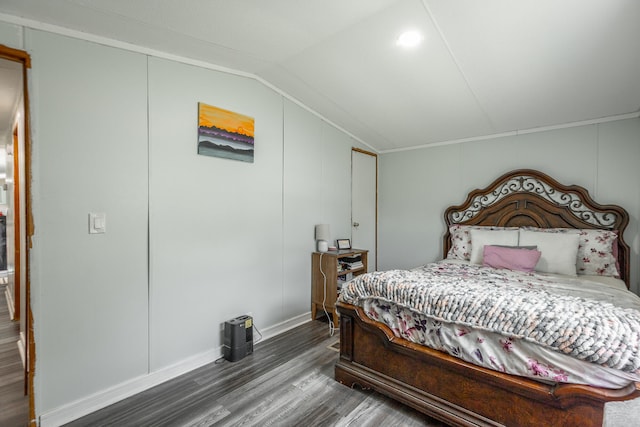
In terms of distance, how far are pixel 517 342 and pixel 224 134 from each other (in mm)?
2578

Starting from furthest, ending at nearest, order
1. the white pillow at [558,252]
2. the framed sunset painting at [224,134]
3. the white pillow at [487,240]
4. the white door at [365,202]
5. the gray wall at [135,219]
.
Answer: the white door at [365,202] < the white pillow at [487,240] < the white pillow at [558,252] < the framed sunset painting at [224,134] < the gray wall at [135,219]

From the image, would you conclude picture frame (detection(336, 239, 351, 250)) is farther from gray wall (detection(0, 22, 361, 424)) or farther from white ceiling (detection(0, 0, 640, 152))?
white ceiling (detection(0, 0, 640, 152))

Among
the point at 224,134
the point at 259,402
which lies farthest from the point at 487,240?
the point at 224,134

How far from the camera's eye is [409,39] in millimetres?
2242

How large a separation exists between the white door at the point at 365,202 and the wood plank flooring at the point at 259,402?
2128 mm

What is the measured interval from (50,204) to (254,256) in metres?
1.59

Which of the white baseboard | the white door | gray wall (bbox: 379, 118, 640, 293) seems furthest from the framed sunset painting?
→ gray wall (bbox: 379, 118, 640, 293)

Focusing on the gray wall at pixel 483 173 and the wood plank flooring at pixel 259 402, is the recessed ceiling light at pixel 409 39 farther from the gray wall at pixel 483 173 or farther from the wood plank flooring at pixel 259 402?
the wood plank flooring at pixel 259 402

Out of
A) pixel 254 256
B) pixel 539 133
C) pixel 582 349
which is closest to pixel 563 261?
pixel 539 133

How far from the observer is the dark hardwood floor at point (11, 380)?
1.84 meters

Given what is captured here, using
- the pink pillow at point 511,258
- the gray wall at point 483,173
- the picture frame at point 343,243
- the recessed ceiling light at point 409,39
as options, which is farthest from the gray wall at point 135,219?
the pink pillow at point 511,258

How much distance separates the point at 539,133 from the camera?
3475 millimetres

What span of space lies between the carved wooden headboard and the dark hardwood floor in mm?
4269

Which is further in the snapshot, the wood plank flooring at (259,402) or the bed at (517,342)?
the wood plank flooring at (259,402)
